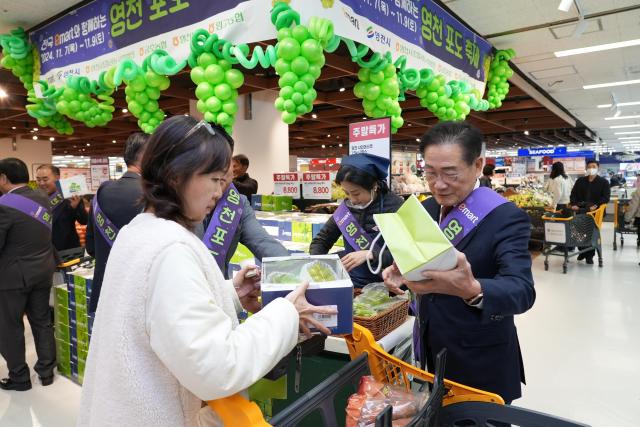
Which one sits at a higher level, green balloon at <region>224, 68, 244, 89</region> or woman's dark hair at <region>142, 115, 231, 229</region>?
green balloon at <region>224, 68, 244, 89</region>

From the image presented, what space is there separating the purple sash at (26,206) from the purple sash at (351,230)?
2467 millimetres

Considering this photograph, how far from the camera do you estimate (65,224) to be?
15.1 feet

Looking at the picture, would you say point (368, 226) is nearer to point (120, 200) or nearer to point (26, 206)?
point (120, 200)

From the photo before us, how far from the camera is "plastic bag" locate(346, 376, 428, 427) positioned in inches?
45.5

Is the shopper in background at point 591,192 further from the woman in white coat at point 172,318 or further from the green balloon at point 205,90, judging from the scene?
the woman in white coat at point 172,318

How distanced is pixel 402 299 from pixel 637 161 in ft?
115

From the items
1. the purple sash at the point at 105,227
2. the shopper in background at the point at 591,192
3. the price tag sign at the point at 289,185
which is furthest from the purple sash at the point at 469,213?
the shopper in background at the point at 591,192

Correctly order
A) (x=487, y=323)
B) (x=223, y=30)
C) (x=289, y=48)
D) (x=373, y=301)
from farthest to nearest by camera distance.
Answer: (x=223, y=30) → (x=289, y=48) → (x=373, y=301) → (x=487, y=323)

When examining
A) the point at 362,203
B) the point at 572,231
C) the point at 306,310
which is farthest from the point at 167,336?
the point at 572,231

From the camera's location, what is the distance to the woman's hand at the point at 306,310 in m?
1.12

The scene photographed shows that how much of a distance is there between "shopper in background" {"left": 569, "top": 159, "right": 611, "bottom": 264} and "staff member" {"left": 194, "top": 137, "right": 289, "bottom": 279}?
7.95 meters

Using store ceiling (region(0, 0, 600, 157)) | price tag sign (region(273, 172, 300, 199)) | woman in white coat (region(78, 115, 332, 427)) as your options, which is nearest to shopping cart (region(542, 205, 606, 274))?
store ceiling (region(0, 0, 600, 157))

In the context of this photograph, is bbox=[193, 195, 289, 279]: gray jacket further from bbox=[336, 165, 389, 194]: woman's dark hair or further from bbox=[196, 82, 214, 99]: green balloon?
bbox=[196, 82, 214, 99]: green balloon

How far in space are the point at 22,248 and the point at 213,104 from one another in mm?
1871
